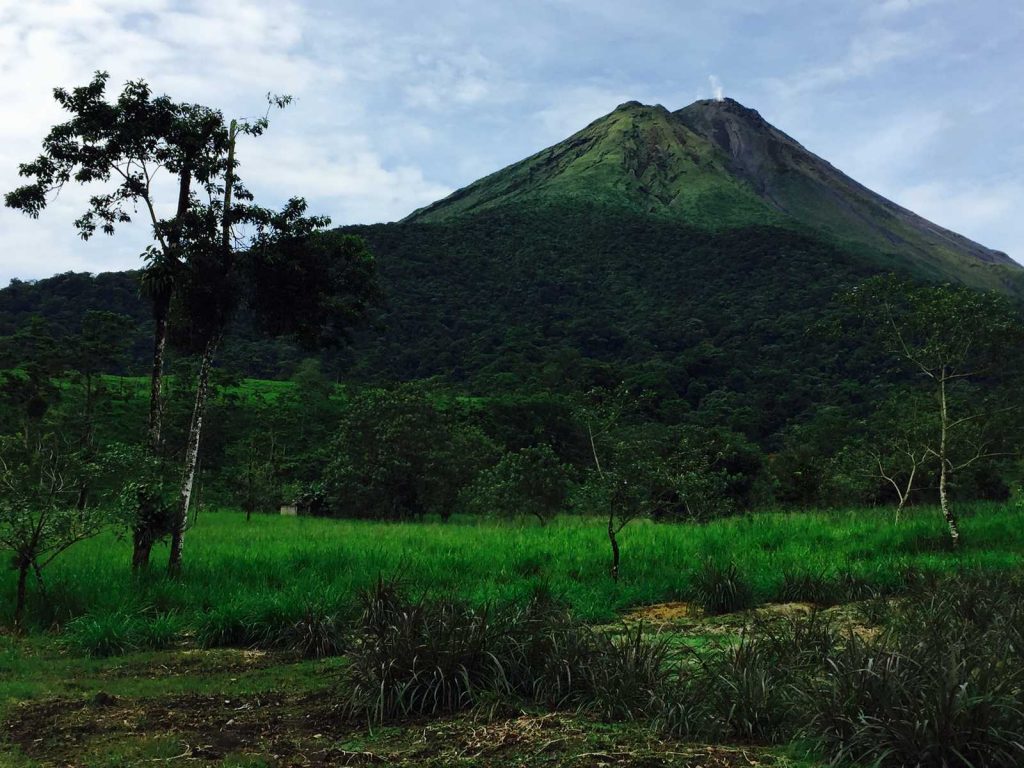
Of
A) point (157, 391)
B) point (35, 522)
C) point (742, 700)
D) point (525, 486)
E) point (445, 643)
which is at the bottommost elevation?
point (525, 486)

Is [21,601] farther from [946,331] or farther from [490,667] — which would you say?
[946,331]

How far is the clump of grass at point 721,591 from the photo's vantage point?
10.5 metres

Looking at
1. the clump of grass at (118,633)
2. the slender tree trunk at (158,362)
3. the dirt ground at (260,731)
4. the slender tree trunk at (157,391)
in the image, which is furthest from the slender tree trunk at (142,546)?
the dirt ground at (260,731)

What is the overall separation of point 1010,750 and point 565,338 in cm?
10464

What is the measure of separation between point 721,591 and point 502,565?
4308 mm

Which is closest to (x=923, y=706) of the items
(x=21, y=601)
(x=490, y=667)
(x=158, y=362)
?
(x=490, y=667)

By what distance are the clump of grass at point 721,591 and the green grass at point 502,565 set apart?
0.32 m


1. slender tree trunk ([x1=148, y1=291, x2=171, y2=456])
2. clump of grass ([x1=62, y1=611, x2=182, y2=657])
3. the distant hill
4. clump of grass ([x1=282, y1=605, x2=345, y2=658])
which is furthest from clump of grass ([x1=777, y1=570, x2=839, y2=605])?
the distant hill

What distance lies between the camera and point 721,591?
10508mm

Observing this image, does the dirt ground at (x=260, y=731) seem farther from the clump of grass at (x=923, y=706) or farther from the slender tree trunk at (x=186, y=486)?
the slender tree trunk at (x=186, y=486)

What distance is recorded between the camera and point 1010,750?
415cm

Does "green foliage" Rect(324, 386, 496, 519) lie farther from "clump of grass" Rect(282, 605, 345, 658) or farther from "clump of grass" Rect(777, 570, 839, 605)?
"clump of grass" Rect(282, 605, 345, 658)

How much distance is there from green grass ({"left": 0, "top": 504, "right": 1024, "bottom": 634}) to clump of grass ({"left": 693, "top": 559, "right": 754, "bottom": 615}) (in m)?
0.32

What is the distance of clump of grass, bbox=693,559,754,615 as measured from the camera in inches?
412
